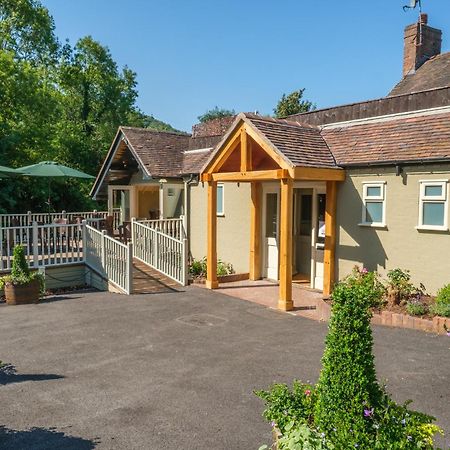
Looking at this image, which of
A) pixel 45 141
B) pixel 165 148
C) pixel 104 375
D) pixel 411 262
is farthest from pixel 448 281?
pixel 45 141

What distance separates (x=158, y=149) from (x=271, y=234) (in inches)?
250

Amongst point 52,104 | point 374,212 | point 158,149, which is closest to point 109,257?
point 158,149

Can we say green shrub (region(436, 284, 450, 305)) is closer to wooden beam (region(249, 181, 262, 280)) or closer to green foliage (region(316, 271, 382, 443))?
green foliage (region(316, 271, 382, 443))

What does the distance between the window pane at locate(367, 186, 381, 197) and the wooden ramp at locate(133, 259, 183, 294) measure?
18.6 ft

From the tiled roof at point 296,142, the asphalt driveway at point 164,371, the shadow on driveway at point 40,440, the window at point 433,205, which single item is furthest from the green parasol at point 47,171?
the shadow on driveway at point 40,440

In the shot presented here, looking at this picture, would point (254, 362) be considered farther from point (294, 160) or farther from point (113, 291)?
point (113, 291)

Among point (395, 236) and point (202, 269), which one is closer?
point (395, 236)

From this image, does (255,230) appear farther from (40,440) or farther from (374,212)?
(40,440)

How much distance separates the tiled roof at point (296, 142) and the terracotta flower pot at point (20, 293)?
22.9ft

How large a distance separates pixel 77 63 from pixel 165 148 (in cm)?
2736

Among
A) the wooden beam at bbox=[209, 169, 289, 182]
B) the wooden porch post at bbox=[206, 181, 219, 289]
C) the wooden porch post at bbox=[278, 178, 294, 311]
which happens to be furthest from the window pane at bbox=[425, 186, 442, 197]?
the wooden porch post at bbox=[206, 181, 219, 289]

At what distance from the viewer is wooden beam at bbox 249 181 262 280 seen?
1284 cm

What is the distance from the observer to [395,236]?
31.9ft

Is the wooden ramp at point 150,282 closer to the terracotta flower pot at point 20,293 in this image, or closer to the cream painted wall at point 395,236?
the terracotta flower pot at point 20,293
